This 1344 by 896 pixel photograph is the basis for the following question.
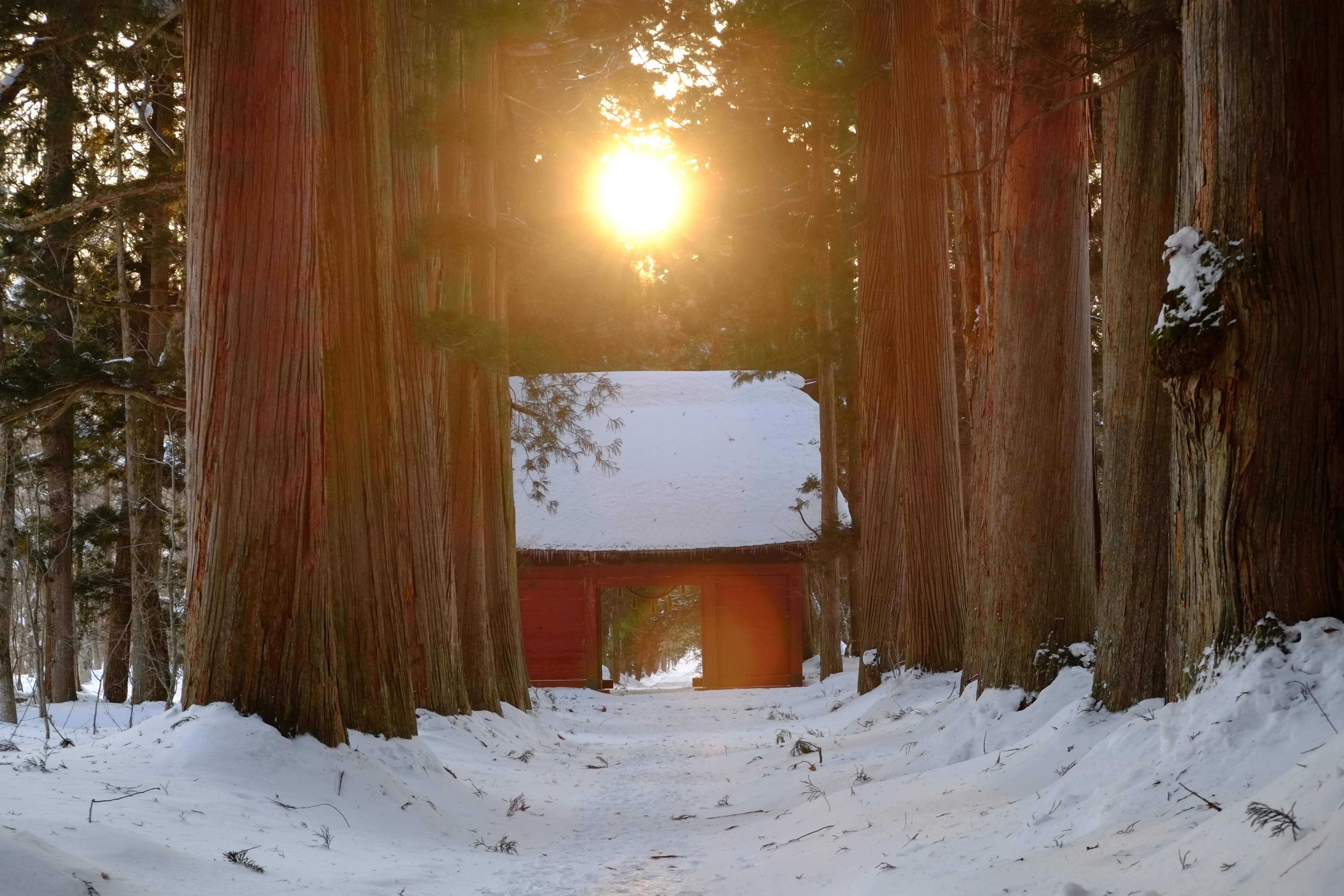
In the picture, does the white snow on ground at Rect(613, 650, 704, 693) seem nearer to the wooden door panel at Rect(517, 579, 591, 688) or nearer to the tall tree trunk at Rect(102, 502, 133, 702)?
the wooden door panel at Rect(517, 579, 591, 688)

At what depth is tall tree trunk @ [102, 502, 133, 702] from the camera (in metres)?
17.3

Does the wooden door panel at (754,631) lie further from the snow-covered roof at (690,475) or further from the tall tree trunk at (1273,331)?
the tall tree trunk at (1273,331)

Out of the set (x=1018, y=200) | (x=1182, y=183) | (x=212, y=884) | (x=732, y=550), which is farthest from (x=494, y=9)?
(x=732, y=550)

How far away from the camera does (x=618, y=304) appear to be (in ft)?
57.1

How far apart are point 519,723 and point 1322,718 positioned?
9454 millimetres

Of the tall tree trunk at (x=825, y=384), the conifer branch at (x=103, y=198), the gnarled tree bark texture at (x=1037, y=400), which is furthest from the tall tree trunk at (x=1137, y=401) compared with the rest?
the tall tree trunk at (x=825, y=384)

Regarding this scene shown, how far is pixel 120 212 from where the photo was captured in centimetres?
1302

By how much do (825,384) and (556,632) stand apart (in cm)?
796

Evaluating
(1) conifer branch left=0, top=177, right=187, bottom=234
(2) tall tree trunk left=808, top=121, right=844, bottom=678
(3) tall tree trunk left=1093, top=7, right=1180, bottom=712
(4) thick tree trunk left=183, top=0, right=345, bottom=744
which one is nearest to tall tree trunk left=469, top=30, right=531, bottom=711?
(1) conifer branch left=0, top=177, right=187, bottom=234

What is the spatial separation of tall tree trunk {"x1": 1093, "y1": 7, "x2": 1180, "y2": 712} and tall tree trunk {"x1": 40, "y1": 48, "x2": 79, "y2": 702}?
459 inches

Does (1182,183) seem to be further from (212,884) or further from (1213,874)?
(212,884)

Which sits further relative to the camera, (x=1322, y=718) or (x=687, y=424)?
(x=687, y=424)

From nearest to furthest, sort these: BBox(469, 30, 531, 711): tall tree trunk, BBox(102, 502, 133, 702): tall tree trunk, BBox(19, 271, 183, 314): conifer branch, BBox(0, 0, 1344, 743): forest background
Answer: BBox(0, 0, 1344, 743): forest background, BBox(19, 271, 183, 314): conifer branch, BBox(469, 30, 531, 711): tall tree trunk, BBox(102, 502, 133, 702): tall tree trunk

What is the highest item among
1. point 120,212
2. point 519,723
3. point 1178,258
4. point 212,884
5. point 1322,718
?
point 120,212
